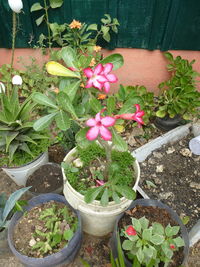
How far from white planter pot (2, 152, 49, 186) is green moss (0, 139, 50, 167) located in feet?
0.10

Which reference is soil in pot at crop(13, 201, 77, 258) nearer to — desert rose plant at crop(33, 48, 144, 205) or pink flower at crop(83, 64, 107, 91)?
desert rose plant at crop(33, 48, 144, 205)

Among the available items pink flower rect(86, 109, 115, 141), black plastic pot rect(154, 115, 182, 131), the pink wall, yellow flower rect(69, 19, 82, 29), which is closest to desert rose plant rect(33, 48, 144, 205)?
pink flower rect(86, 109, 115, 141)

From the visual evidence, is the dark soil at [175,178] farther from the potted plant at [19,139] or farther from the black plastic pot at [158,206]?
the potted plant at [19,139]

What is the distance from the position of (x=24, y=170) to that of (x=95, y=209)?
64 centimetres

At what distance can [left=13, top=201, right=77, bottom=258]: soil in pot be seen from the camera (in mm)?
1315

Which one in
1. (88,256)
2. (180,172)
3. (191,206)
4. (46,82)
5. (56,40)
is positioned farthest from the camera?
(46,82)

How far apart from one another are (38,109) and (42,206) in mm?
993

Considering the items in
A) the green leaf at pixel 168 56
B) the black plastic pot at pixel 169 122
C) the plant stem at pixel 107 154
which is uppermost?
the green leaf at pixel 168 56

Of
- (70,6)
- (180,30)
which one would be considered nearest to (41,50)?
(70,6)

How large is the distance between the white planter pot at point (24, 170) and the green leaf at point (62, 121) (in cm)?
85

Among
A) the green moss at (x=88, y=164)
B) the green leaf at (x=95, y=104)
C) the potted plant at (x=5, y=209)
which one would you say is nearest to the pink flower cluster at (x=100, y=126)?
the green leaf at (x=95, y=104)

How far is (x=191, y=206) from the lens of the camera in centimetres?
170

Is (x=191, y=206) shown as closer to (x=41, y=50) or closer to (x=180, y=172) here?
(x=180, y=172)

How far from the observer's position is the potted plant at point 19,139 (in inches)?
62.0
